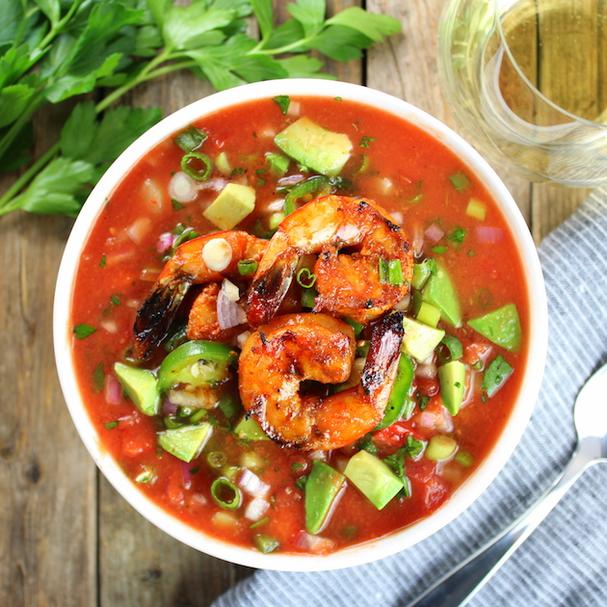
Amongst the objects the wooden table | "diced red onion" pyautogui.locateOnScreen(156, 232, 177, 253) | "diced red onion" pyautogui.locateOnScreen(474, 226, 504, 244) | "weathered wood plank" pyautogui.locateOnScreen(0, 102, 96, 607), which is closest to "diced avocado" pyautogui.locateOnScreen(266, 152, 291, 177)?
"diced red onion" pyautogui.locateOnScreen(156, 232, 177, 253)

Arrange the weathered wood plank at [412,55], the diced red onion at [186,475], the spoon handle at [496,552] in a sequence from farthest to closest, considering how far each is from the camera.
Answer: the weathered wood plank at [412,55]
the spoon handle at [496,552]
the diced red onion at [186,475]

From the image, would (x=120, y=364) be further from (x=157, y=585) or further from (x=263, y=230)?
(x=157, y=585)

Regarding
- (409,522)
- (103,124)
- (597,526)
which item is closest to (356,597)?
(409,522)

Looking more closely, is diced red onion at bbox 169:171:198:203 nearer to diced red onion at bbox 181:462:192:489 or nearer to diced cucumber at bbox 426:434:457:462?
diced red onion at bbox 181:462:192:489

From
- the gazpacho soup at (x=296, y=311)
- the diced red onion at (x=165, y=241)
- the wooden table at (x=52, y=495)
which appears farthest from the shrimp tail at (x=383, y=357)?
the wooden table at (x=52, y=495)

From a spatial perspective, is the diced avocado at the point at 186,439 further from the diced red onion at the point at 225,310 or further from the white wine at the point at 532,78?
the white wine at the point at 532,78
